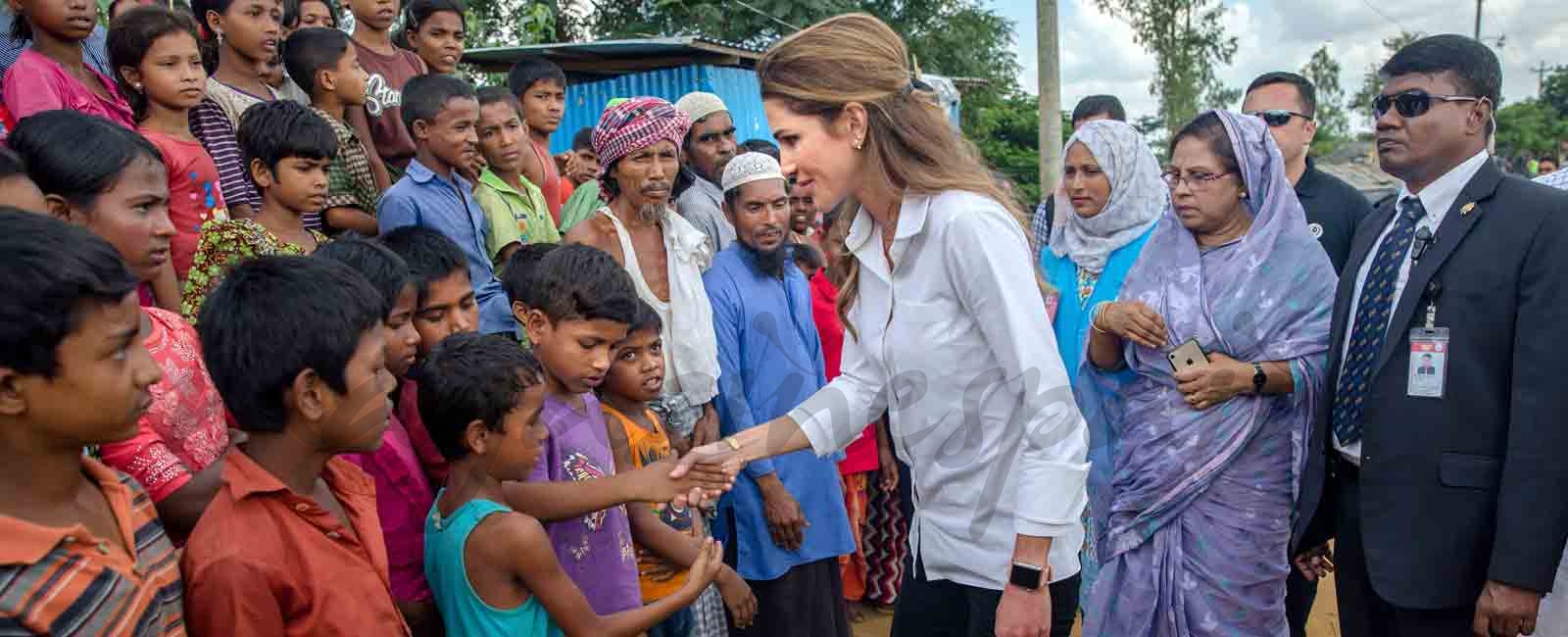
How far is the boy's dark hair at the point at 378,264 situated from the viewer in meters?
2.58

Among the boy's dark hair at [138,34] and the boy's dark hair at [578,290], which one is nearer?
the boy's dark hair at [578,290]

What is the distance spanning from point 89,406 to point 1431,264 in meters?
2.98

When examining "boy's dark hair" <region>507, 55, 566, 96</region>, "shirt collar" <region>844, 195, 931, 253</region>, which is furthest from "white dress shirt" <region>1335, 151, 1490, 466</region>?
"boy's dark hair" <region>507, 55, 566, 96</region>

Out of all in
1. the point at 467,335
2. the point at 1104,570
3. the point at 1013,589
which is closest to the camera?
the point at 1013,589

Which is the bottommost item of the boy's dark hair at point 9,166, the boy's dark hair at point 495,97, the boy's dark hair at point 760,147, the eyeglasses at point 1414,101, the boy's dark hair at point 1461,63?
the boy's dark hair at point 760,147

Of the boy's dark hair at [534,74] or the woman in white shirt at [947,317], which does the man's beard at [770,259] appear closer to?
the woman in white shirt at [947,317]

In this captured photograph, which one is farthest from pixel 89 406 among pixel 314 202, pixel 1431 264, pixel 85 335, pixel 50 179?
pixel 1431 264

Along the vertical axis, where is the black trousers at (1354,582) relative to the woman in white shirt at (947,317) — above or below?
below

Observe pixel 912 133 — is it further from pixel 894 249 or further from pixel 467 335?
pixel 467 335

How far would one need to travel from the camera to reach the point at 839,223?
8.98 feet

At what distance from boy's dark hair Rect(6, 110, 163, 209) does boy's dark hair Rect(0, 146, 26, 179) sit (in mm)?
198

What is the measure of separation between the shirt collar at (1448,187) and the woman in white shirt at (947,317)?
→ 4.56 ft

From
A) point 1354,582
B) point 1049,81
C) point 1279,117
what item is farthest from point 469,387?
point 1049,81

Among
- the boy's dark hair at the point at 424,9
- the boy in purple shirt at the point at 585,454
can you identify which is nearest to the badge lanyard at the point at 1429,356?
the boy in purple shirt at the point at 585,454
